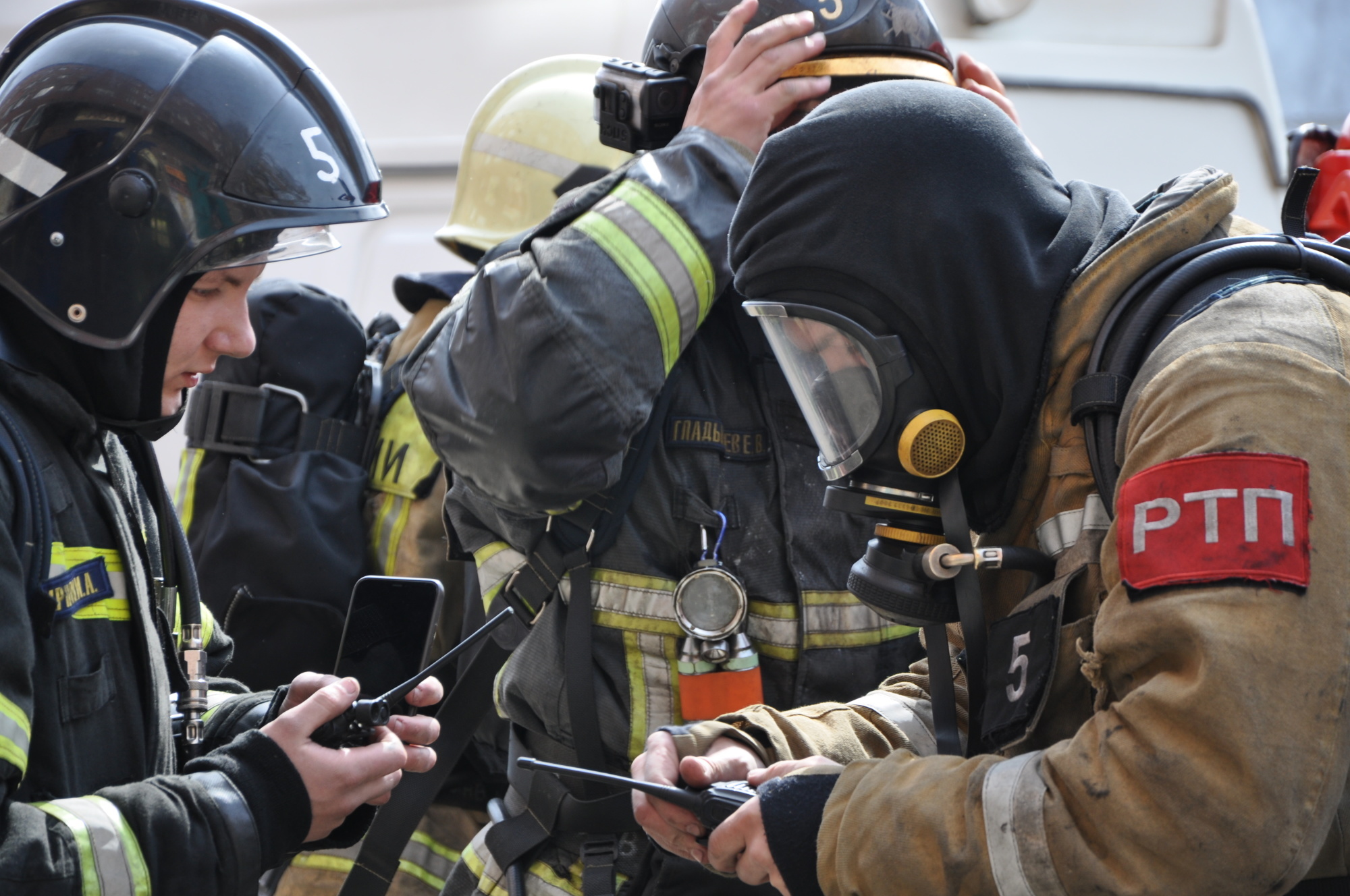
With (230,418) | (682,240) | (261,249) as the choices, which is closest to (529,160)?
(230,418)

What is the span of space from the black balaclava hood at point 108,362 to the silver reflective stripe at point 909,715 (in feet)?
3.73

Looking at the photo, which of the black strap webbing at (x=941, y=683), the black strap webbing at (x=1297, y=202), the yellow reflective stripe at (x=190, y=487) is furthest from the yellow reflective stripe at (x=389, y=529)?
the black strap webbing at (x=1297, y=202)

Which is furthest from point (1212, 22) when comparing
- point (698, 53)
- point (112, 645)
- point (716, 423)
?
point (112, 645)

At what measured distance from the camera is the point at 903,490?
1.66m

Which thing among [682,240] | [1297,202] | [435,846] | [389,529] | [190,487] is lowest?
[435,846]

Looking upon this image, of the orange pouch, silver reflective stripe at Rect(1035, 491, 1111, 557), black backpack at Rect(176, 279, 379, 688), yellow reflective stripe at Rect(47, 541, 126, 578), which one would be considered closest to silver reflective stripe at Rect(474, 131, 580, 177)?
black backpack at Rect(176, 279, 379, 688)

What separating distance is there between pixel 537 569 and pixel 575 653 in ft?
0.55

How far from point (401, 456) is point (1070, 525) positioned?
1979 millimetres

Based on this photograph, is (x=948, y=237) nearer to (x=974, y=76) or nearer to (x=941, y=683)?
(x=941, y=683)

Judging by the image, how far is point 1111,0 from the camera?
375 cm

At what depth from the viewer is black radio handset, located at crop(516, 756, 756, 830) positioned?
62.4 inches

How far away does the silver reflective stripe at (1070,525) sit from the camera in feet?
4.91

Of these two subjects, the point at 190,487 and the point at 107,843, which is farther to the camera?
the point at 190,487

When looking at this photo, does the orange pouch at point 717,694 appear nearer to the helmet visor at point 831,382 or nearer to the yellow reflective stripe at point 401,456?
the helmet visor at point 831,382
